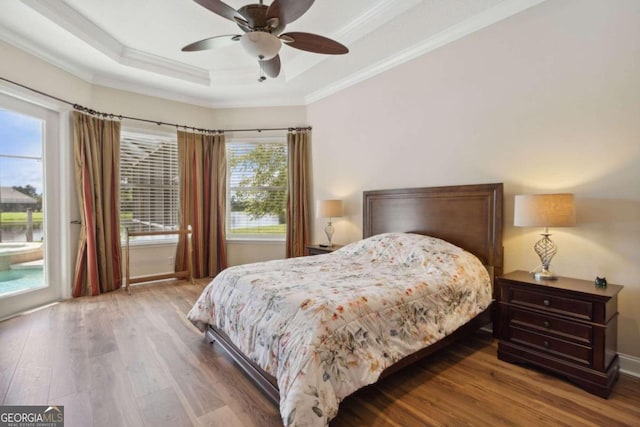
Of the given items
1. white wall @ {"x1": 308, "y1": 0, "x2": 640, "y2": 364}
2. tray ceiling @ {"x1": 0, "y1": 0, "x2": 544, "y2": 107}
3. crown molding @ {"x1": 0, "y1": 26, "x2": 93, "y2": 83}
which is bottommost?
white wall @ {"x1": 308, "y1": 0, "x2": 640, "y2": 364}

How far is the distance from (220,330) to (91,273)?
253 cm

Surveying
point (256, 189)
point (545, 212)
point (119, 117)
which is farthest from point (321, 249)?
point (119, 117)

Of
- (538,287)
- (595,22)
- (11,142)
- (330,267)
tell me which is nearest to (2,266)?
(11,142)

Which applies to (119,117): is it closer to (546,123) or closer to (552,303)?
(546,123)

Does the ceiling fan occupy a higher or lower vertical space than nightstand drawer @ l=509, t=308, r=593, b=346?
higher

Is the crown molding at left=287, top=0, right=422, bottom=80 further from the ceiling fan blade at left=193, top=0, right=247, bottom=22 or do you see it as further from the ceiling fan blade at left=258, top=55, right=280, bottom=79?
the ceiling fan blade at left=193, top=0, right=247, bottom=22

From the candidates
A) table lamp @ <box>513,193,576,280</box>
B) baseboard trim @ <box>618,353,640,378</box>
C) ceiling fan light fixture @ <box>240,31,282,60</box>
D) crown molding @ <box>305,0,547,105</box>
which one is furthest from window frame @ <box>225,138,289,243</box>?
baseboard trim @ <box>618,353,640,378</box>

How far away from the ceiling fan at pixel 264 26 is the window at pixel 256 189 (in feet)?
8.81

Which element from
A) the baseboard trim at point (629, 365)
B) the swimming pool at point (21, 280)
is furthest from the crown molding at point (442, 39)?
the swimming pool at point (21, 280)

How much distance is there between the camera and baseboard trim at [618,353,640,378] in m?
2.03

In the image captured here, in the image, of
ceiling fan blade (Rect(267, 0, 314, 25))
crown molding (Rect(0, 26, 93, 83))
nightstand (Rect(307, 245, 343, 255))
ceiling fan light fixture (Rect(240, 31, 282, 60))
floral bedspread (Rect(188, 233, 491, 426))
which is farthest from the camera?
nightstand (Rect(307, 245, 343, 255))

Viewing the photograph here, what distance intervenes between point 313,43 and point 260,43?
18.9 inches

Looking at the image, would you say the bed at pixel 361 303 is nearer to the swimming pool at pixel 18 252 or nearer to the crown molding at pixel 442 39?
the crown molding at pixel 442 39

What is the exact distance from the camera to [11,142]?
3176 millimetres
